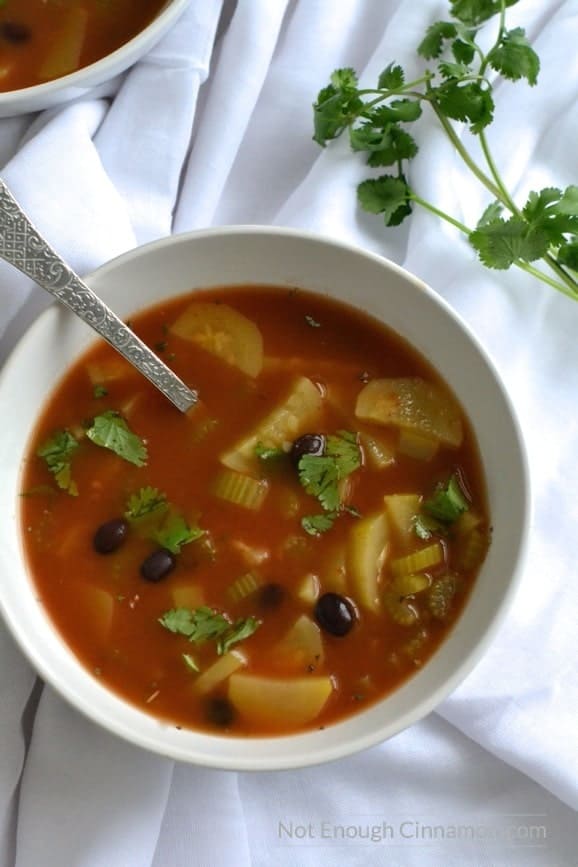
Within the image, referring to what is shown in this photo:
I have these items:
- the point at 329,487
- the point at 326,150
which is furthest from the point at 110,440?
the point at 326,150

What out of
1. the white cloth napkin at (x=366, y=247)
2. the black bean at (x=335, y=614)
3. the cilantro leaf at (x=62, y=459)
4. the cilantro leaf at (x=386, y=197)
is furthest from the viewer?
the cilantro leaf at (x=386, y=197)

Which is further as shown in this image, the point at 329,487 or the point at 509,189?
the point at 509,189

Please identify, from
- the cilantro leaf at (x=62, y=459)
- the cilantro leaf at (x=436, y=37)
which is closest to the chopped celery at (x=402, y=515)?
the cilantro leaf at (x=62, y=459)

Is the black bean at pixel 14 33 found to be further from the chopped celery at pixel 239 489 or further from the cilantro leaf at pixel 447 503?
the cilantro leaf at pixel 447 503

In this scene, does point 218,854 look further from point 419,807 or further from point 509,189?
point 509,189

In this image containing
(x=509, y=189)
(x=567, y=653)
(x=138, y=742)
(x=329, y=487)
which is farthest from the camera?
(x=509, y=189)

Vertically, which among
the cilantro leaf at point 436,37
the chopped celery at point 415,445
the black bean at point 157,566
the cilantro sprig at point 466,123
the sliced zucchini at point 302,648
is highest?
the cilantro leaf at point 436,37

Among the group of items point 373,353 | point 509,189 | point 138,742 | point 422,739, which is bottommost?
point 138,742
